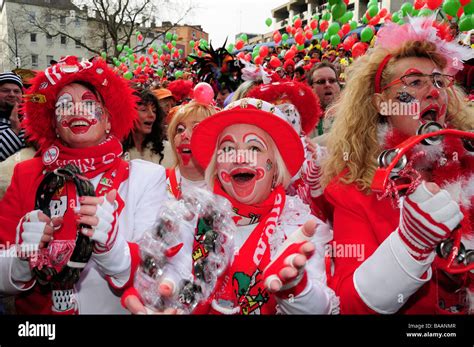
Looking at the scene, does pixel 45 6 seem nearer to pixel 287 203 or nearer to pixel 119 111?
pixel 119 111

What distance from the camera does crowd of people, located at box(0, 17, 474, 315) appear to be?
43.7 inches

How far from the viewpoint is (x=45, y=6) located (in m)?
1.68

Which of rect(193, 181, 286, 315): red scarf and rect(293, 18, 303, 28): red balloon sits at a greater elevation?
rect(293, 18, 303, 28): red balloon

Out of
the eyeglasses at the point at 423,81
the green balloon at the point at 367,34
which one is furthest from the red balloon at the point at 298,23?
the eyeglasses at the point at 423,81

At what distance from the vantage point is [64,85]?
4.75ft

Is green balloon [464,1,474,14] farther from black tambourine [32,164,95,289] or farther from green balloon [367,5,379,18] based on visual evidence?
black tambourine [32,164,95,289]

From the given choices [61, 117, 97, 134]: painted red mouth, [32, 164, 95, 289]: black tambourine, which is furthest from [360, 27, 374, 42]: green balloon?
[32, 164, 95, 289]: black tambourine

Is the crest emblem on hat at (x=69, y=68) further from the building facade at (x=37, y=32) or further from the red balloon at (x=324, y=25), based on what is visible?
the red balloon at (x=324, y=25)

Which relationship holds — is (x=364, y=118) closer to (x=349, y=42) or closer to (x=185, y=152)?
(x=185, y=152)

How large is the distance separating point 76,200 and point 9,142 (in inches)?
26.5

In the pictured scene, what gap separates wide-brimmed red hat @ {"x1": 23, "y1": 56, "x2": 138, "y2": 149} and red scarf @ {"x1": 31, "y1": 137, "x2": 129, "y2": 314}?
98 millimetres

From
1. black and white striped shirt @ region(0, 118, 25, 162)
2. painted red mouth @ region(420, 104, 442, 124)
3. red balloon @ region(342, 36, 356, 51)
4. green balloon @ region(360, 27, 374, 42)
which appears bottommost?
black and white striped shirt @ region(0, 118, 25, 162)

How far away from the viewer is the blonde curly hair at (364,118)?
4.26 ft
